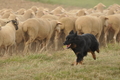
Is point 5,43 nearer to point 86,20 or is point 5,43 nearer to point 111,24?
point 86,20

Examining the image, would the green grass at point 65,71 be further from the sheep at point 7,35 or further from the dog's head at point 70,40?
the sheep at point 7,35

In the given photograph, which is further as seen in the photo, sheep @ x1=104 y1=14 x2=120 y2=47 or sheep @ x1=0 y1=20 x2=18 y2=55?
sheep @ x1=104 y1=14 x2=120 y2=47

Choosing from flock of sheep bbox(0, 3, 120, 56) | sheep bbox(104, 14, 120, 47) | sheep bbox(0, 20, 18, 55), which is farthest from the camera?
sheep bbox(104, 14, 120, 47)

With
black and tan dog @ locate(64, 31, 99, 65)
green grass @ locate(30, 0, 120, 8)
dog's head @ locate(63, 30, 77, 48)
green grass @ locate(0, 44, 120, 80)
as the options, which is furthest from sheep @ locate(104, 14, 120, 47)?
green grass @ locate(30, 0, 120, 8)

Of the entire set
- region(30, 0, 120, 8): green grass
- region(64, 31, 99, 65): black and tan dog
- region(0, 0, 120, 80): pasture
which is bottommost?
region(30, 0, 120, 8): green grass

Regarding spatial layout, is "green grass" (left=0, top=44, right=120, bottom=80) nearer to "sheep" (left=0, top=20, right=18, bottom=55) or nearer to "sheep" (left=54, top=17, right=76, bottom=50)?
"sheep" (left=0, top=20, right=18, bottom=55)

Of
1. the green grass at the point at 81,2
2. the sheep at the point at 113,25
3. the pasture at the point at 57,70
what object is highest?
the pasture at the point at 57,70

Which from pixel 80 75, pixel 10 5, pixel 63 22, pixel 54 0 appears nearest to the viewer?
pixel 80 75

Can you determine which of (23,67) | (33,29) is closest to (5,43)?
(33,29)

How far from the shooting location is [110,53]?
10203 mm

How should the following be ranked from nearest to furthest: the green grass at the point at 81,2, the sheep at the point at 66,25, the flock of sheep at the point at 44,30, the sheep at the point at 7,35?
1. the sheep at the point at 7,35
2. the flock of sheep at the point at 44,30
3. the sheep at the point at 66,25
4. the green grass at the point at 81,2

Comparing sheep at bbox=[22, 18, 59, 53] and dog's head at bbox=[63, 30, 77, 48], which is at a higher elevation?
dog's head at bbox=[63, 30, 77, 48]

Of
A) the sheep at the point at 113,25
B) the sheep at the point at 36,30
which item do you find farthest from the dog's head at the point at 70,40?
the sheep at the point at 113,25

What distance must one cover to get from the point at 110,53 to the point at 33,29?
121 inches
